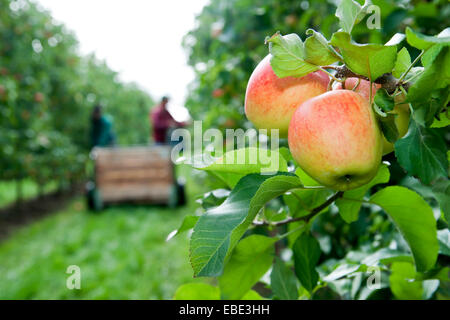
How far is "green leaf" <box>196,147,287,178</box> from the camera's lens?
509mm

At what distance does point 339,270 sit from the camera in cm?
65

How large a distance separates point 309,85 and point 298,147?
0.10 m

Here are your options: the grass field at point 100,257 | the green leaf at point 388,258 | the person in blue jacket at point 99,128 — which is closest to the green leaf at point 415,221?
the green leaf at point 388,258

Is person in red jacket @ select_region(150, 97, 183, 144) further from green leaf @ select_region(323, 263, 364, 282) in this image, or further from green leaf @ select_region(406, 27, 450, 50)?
green leaf @ select_region(406, 27, 450, 50)

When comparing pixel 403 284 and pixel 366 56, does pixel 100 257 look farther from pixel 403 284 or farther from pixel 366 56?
pixel 366 56

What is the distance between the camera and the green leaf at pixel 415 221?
0.52 meters

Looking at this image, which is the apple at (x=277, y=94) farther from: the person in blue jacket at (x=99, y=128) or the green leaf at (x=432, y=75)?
the person in blue jacket at (x=99, y=128)

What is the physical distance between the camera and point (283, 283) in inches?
27.0

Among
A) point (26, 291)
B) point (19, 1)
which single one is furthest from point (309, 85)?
point (19, 1)

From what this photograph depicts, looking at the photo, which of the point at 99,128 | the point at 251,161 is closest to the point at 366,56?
the point at 251,161

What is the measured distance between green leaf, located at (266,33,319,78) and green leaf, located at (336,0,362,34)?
0.05m

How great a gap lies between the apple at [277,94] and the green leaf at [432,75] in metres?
0.14

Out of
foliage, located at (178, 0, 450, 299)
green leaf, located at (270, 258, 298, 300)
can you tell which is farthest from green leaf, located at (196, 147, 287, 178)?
green leaf, located at (270, 258, 298, 300)

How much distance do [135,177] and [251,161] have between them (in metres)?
4.36
